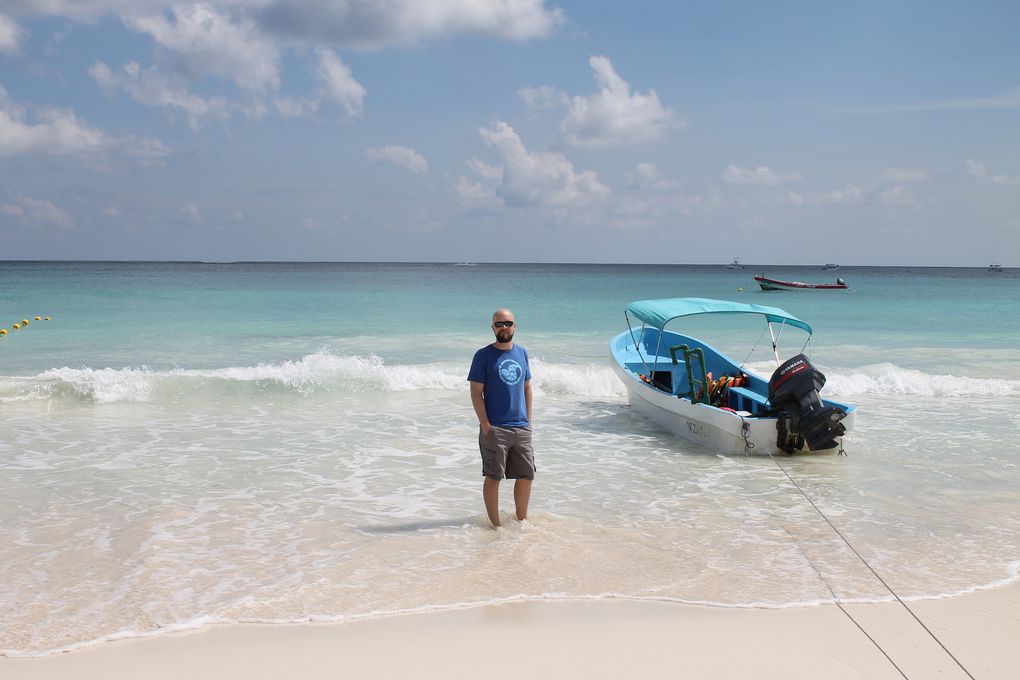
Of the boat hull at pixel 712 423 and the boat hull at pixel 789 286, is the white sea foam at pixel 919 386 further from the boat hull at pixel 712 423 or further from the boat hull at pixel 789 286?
the boat hull at pixel 789 286

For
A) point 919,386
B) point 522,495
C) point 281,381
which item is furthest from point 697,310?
point 281,381

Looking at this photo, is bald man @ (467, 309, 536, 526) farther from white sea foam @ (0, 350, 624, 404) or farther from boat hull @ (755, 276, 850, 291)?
boat hull @ (755, 276, 850, 291)

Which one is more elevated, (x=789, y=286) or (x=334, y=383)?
(x=789, y=286)

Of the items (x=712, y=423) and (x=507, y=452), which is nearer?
(x=507, y=452)

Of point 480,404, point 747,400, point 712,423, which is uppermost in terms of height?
point 480,404

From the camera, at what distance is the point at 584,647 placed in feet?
15.7

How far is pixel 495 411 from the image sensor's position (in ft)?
21.8

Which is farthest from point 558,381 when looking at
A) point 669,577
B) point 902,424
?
point 669,577

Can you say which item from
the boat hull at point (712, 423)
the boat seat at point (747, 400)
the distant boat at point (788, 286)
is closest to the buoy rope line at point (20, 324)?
the boat hull at point (712, 423)

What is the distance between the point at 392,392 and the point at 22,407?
611cm

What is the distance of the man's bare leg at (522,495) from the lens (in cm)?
702

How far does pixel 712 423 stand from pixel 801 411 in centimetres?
112

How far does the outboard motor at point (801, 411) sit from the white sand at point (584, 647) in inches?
172

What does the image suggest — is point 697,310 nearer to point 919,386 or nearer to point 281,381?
point 919,386
